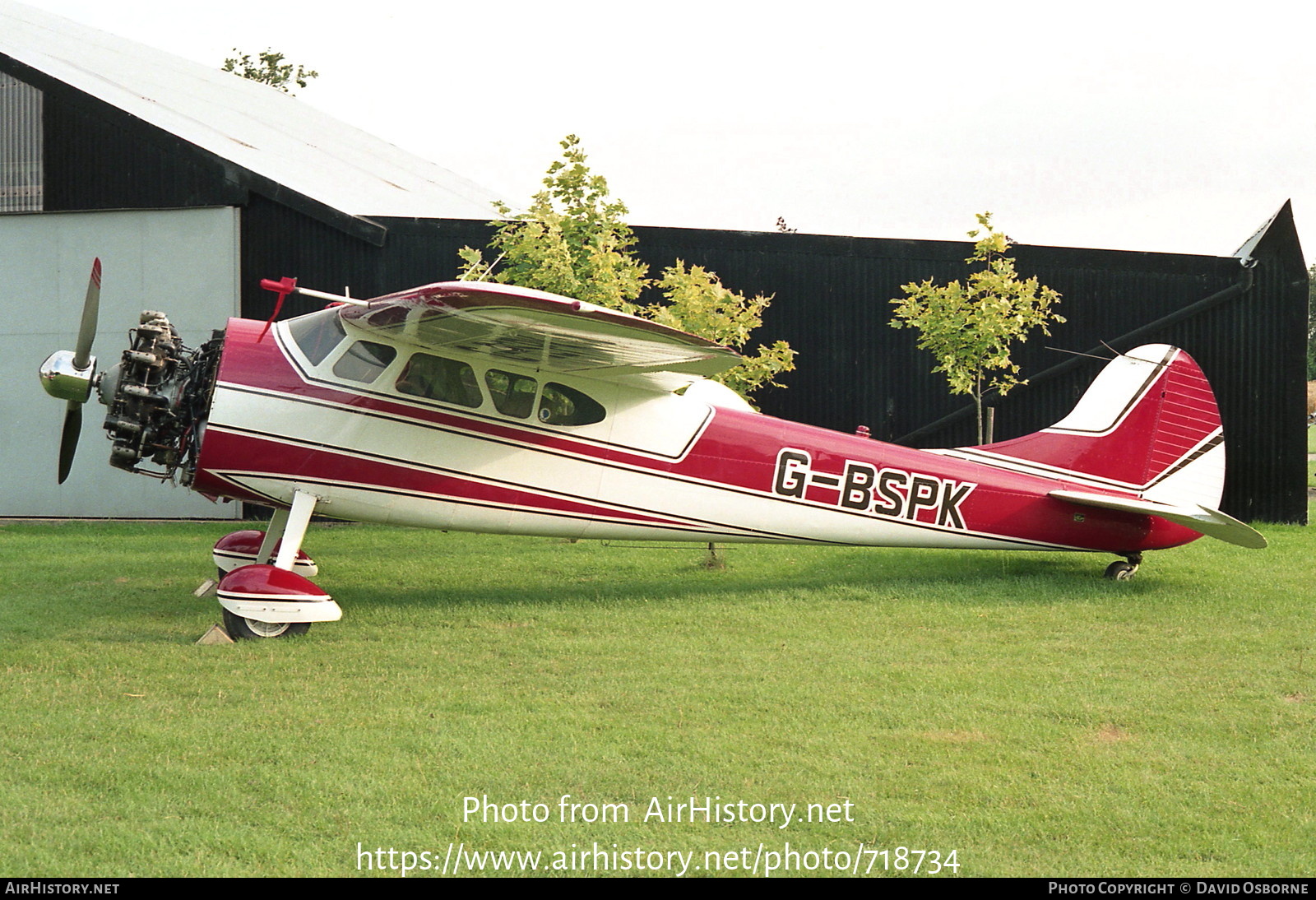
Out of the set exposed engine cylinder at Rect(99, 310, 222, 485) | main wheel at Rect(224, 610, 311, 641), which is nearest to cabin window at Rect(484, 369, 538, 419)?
exposed engine cylinder at Rect(99, 310, 222, 485)

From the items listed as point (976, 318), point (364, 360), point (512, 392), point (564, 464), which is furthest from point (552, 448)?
point (976, 318)

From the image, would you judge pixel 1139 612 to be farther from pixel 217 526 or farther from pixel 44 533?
pixel 44 533

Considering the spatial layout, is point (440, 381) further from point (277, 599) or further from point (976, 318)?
point (976, 318)

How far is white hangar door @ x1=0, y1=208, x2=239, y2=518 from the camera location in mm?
16094

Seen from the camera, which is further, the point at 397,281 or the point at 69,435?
the point at 397,281

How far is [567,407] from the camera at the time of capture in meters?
9.15

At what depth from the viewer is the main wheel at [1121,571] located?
1023 centimetres

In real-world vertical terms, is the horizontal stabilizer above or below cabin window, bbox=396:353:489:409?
below

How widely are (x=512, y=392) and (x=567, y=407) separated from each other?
18.8 inches

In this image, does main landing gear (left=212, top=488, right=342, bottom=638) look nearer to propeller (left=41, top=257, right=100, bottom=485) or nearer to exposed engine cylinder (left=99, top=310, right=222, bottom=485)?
exposed engine cylinder (left=99, top=310, right=222, bottom=485)

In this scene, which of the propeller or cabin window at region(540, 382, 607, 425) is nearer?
the propeller

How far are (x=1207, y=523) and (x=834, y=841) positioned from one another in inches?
254

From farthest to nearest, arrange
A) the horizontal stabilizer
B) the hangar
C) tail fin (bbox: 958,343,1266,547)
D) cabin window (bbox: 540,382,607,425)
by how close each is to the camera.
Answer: the hangar, tail fin (bbox: 958,343,1266,547), the horizontal stabilizer, cabin window (bbox: 540,382,607,425)

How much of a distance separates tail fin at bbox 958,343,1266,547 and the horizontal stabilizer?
0.44 feet
